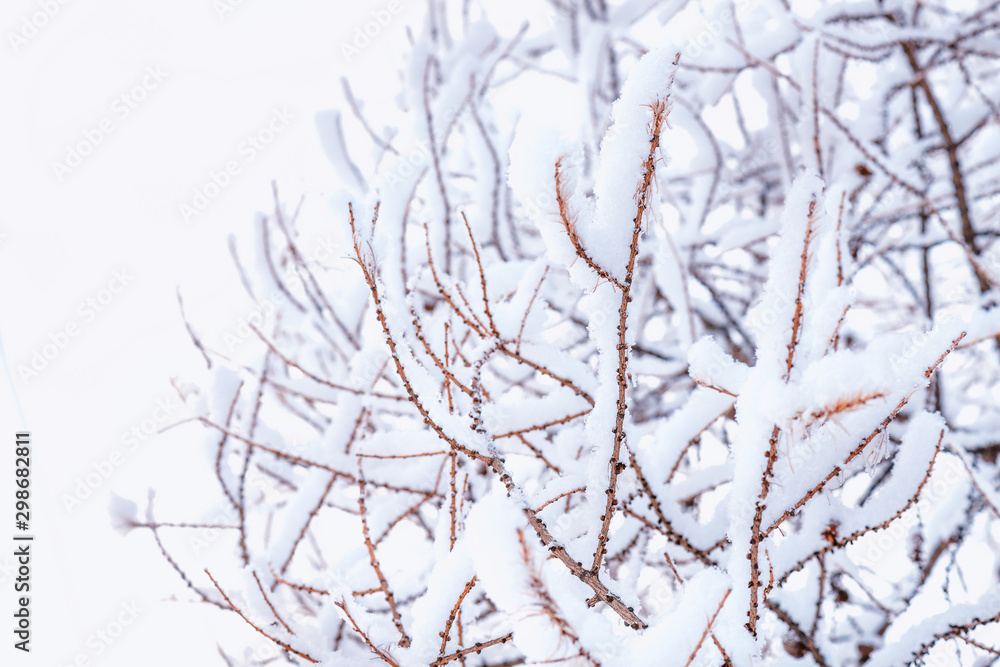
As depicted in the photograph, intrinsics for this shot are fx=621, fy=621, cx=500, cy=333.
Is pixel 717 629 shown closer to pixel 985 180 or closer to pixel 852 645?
pixel 852 645

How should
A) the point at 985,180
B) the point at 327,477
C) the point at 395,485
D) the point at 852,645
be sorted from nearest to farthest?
the point at 395,485 < the point at 327,477 < the point at 852,645 < the point at 985,180

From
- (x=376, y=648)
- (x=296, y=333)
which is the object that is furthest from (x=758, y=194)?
(x=376, y=648)

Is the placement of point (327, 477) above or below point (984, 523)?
below

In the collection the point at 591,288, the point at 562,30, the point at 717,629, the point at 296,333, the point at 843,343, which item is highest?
Answer: the point at 562,30

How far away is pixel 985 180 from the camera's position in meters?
2.42

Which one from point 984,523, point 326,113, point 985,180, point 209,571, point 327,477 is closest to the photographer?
point 209,571

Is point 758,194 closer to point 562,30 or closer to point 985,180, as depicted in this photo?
point 985,180

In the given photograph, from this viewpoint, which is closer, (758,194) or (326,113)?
(326,113)

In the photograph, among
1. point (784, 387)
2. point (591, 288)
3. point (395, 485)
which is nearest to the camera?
point (784, 387)

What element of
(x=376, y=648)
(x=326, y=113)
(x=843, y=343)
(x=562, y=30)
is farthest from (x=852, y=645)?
(x=562, y=30)

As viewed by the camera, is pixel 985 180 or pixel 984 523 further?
pixel 984 523

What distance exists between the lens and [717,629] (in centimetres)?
73

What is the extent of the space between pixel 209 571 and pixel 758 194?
2826 mm

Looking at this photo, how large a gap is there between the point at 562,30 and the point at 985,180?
6.24 ft
